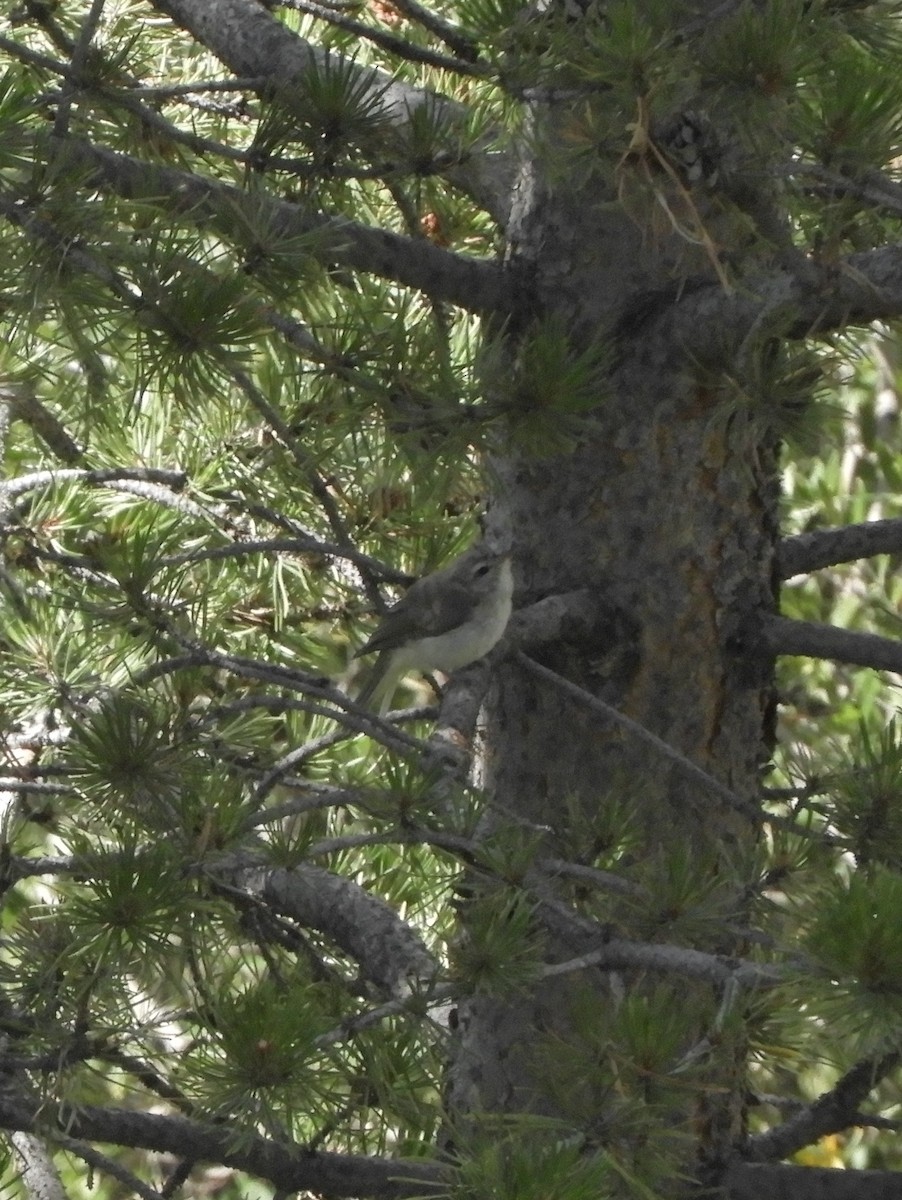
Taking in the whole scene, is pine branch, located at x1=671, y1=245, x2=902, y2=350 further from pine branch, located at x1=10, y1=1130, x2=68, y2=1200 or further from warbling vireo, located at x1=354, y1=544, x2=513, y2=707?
pine branch, located at x1=10, y1=1130, x2=68, y2=1200

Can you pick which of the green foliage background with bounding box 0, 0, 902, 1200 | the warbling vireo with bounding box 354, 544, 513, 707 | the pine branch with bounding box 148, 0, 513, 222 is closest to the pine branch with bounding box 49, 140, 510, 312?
the green foliage background with bounding box 0, 0, 902, 1200

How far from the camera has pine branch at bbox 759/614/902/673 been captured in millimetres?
2617

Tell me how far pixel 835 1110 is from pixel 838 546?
3.50 feet

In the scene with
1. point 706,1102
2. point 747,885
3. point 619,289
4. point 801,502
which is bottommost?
point 706,1102

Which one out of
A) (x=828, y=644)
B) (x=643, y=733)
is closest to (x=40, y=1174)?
(x=643, y=733)

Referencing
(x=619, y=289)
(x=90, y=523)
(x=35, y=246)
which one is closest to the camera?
(x=35, y=246)

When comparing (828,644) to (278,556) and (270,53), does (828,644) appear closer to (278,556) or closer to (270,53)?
(278,556)

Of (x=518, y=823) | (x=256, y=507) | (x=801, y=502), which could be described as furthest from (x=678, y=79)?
(x=801, y=502)

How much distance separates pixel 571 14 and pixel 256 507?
41.7 inches

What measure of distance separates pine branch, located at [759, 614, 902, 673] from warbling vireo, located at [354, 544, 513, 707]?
1.65ft

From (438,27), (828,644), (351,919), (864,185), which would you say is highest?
(438,27)

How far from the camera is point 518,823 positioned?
210 cm

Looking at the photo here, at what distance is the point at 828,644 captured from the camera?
271 cm

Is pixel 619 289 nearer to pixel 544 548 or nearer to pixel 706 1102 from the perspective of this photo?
pixel 544 548
